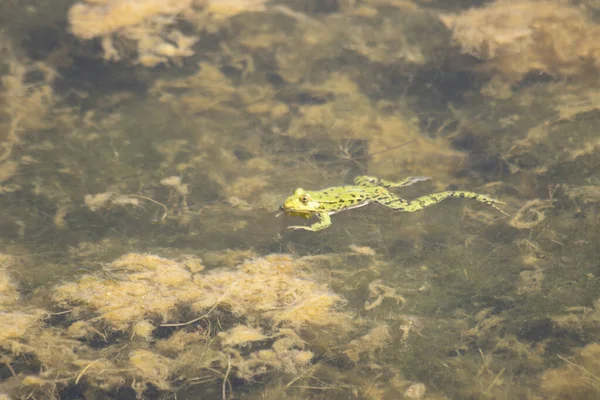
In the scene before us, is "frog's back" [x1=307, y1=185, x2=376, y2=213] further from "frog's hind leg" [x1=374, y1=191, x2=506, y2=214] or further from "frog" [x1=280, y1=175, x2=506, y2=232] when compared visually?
"frog's hind leg" [x1=374, y1=191, x2=506, y2=214]

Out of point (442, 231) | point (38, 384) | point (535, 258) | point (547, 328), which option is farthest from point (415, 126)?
point (38, 384)

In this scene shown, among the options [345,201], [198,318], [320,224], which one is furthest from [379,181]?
[198,318]

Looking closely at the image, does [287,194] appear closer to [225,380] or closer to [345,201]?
[345,201]

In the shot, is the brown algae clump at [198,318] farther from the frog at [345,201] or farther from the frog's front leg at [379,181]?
the frog's front leg at [379,181]

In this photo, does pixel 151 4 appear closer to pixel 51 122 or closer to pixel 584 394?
pixel 51 122

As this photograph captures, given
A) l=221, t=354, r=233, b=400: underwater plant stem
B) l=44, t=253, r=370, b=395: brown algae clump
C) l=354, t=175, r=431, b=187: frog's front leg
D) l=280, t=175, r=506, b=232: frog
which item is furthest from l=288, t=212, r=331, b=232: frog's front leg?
l=221, t=354, r=233, b=400: underwater plant stem

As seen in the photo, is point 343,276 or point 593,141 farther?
point 593,141
